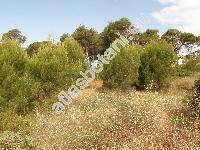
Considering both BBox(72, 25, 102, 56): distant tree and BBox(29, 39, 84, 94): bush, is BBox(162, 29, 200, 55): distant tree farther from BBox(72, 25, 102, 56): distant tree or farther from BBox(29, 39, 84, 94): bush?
BBox(29, 39, 84, 94): bush

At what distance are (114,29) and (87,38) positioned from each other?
133 inches

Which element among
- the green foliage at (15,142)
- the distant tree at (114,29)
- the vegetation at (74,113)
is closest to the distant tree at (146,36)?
the distant tree at (114,29)

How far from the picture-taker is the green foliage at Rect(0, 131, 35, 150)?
8.93 m

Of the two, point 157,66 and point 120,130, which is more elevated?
point 157,66

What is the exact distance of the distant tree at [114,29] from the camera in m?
39.2

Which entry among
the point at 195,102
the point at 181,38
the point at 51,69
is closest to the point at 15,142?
the point at 195,102

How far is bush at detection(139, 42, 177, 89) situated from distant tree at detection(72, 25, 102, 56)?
13969mm

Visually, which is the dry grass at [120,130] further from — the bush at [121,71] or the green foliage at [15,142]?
the bush at [121,71]

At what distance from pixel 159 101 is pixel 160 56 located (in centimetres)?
1262

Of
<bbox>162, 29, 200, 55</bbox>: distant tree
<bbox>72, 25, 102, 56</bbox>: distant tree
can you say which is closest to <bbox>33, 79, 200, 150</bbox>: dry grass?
<bbox>72, 25, 102, 56</bbox>: distant tree

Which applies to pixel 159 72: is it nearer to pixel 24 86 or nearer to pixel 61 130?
pixel 24 86

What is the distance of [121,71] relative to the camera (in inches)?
831

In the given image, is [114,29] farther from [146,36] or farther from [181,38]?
[181,38]

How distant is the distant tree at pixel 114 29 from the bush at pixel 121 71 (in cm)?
1737
